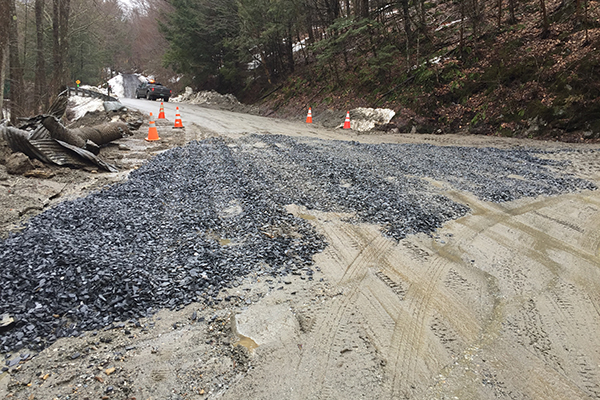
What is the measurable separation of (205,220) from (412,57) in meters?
14.7

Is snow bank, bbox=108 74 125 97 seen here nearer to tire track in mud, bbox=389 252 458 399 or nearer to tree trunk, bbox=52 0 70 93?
tree trunk, bbox=52 0 70 93

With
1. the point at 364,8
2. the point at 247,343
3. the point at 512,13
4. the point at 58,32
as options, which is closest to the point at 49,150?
the point at 247,343

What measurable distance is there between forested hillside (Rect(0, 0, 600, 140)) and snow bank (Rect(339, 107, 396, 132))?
0.65 m

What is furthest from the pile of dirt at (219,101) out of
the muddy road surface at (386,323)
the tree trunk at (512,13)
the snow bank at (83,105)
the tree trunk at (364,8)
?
the muddy road surface at (386,323)

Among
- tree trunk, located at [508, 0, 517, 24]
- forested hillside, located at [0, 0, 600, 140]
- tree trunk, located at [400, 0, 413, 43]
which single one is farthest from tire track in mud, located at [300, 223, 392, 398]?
tree trunk, located at [508, 0, 517, 24]

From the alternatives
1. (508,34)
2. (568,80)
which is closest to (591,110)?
(568,80)

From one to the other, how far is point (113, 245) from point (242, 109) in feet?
72.4

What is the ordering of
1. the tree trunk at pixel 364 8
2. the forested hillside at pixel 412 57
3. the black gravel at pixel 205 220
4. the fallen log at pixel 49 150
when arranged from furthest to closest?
1. the tree trunk at pixel 364 8
2. the forested hillside at pixel 412 57
3. the fallen log at pixel 49 150
4. the black gravel at pixel 205 220

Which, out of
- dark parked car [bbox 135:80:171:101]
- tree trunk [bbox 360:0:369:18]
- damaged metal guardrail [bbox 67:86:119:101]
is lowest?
damaged metal guardrail [bbox 67:86:119:101]

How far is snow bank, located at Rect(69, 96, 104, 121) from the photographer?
16.6m

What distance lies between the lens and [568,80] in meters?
10.7

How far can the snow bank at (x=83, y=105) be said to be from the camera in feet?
54.4

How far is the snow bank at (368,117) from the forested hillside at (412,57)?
0.65 meters

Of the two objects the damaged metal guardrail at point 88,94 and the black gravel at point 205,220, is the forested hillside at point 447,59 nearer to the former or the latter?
the black gravel at point 205,220
